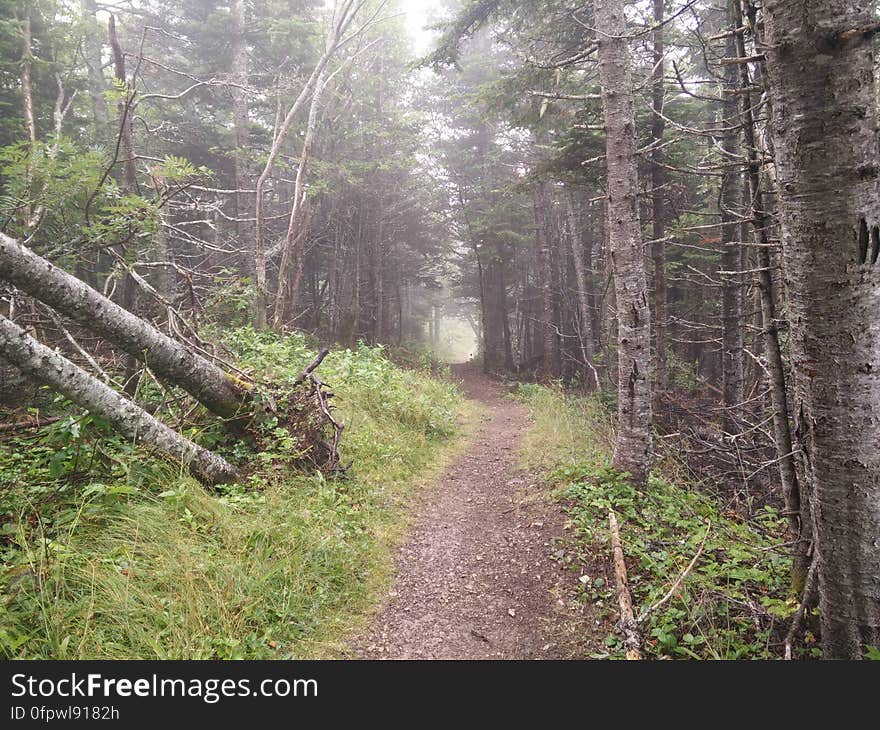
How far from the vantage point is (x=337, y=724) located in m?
2.26

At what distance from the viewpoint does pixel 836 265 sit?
6.36 feet

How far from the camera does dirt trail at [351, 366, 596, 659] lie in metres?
3.38

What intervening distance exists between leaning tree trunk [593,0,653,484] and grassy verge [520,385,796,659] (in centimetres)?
58

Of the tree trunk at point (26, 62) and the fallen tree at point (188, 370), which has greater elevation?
the tree trunk at point (26, 62)

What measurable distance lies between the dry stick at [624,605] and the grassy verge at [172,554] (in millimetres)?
2112

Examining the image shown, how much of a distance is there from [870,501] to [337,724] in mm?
2955

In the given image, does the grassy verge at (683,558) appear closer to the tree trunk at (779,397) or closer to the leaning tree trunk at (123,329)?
the tree trunk at (779,397)

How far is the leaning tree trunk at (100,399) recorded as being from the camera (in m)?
3.61

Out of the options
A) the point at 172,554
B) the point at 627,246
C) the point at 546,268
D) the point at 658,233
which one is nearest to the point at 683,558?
the point at 627,246

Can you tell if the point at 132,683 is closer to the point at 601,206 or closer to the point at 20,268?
the point at 20,268

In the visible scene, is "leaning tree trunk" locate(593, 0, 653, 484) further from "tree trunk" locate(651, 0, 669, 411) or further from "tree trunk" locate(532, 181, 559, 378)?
"tree trunk" locate(532, 181, 559, 378)

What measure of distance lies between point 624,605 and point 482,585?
142 centimetres

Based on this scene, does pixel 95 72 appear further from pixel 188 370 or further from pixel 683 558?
pixel 683 558

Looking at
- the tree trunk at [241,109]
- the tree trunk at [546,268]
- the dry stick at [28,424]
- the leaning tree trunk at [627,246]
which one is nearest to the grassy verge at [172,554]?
the dry stick at [28,424]
